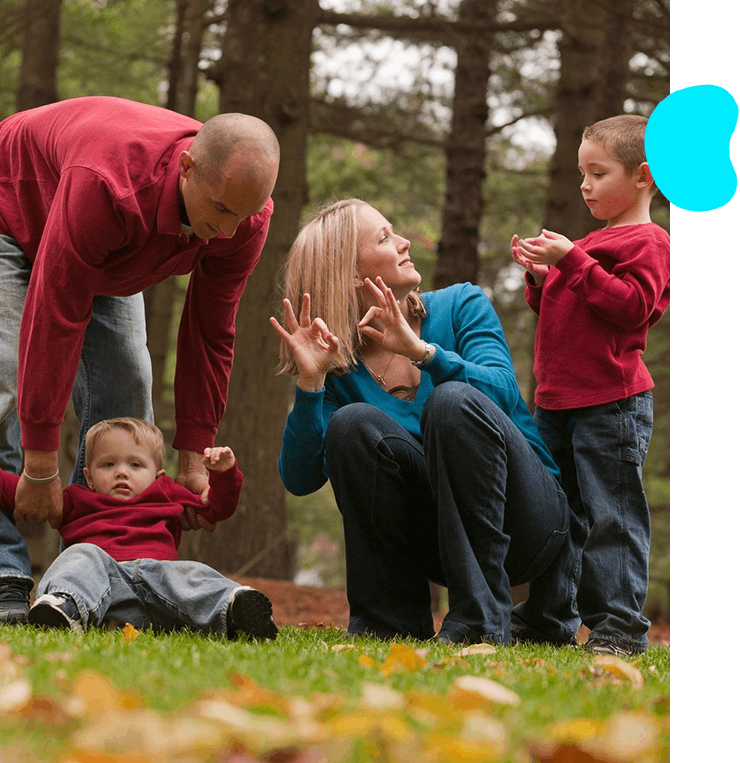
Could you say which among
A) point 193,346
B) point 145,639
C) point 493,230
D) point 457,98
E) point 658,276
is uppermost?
point 457,98

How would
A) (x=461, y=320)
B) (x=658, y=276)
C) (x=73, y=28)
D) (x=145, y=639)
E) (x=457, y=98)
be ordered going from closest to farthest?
(x=145, y=639), (x=658, y=276), (x=461, y=320), (x=457, y=98), (x=73, y=28)

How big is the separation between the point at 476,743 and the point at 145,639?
1609 millimetres

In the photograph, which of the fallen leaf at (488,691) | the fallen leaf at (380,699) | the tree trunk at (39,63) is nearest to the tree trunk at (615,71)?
the tree trunk at (39,63)

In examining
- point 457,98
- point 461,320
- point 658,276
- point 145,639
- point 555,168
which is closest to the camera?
point 145,639

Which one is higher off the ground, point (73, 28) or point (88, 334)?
point (73, 28)

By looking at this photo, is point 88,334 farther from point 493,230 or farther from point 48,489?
point 493,230

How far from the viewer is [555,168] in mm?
7539

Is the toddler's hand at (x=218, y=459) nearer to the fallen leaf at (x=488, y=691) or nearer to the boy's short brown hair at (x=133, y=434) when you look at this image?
the boy's short brown hair at (x=133, y=434)

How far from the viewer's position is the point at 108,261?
3.30m

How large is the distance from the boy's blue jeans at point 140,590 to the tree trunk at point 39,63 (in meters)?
6.37

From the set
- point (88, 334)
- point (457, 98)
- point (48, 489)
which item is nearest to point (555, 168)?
point (457, 98)

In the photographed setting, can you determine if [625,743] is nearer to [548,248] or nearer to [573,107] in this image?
[548,248]

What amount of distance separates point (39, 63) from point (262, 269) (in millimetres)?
3507

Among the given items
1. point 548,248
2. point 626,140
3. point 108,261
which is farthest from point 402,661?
point 626,140
